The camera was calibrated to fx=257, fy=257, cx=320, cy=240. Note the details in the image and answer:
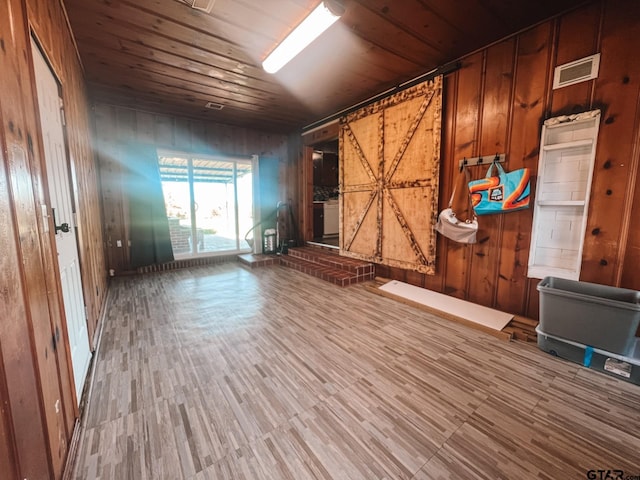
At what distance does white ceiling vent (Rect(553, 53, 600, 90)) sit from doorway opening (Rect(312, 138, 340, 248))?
4.97m

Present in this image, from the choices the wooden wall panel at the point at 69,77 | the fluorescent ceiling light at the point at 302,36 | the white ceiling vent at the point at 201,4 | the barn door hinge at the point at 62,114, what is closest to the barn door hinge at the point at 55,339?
the wooden wall panel at the point at 69,77

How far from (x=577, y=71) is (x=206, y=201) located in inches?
216

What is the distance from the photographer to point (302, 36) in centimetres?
233

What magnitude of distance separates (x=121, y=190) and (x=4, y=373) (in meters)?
4.45

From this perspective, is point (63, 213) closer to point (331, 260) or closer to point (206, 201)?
point (331, 260)

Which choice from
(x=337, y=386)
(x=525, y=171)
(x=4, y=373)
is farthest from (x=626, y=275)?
(x=4, y=373)

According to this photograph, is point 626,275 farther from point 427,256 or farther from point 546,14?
point 546,14

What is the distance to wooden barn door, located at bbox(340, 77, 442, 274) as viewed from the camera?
10.5 feet

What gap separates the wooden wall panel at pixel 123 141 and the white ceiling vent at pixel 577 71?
5.01m

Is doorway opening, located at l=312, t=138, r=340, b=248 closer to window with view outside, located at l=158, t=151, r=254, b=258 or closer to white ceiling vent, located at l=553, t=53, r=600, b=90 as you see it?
window with view outside, located at l=158, t=151, r=254, b=258

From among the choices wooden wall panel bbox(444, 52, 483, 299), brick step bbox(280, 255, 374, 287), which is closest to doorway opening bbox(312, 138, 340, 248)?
brick step bbox(280, 255, 374, 287)

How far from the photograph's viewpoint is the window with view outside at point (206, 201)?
4.91 m

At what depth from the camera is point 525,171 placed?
95.4 inches

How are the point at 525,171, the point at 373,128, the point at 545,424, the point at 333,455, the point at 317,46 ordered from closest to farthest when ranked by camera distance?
the point at 333,455 < the point at 545,424 < the point at 525,171 < the point at 317,46 < the point at 373,128
